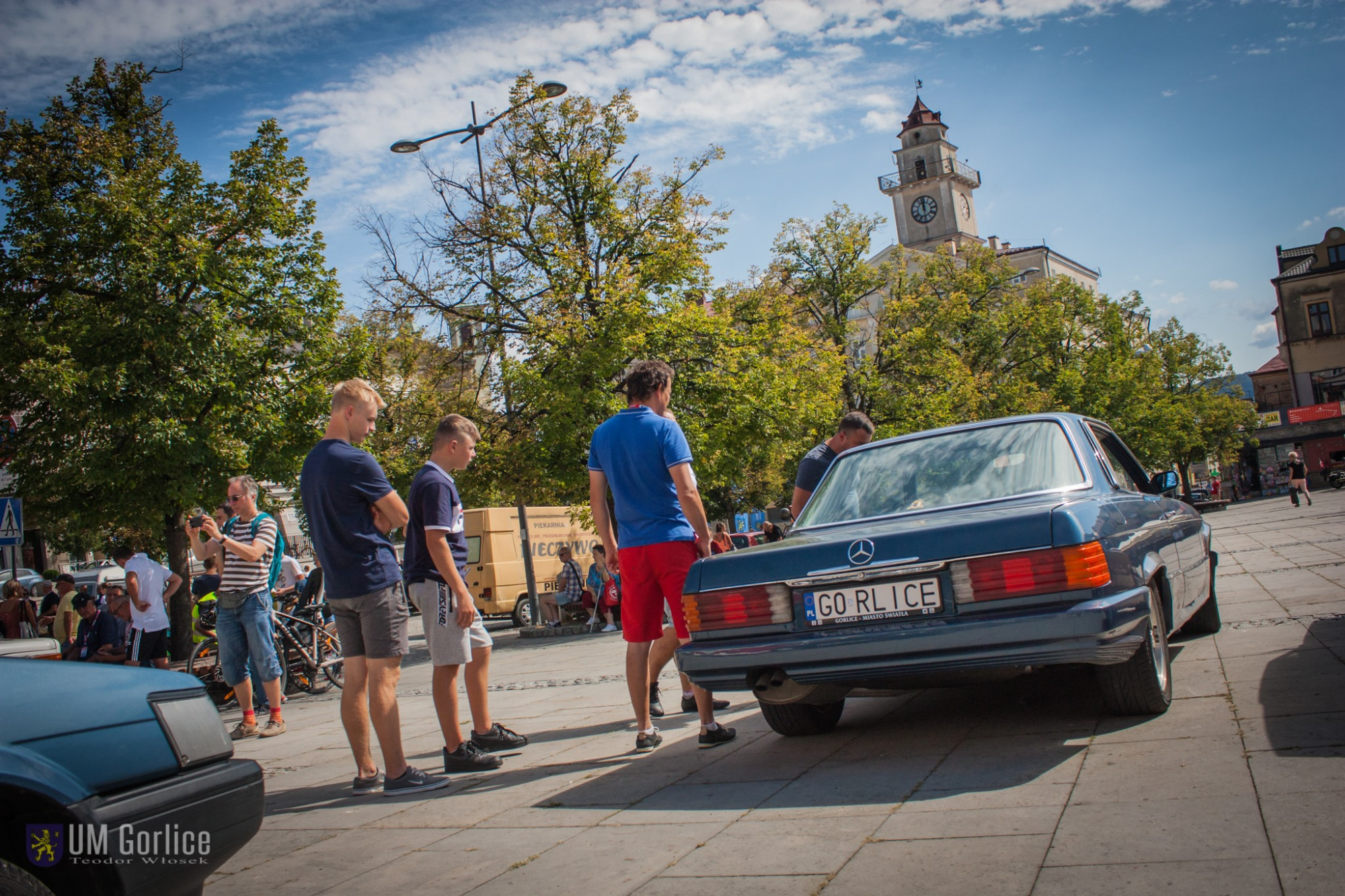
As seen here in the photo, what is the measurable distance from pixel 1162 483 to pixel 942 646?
3.17 meters

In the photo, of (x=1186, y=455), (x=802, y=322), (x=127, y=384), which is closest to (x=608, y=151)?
(x=127, y=384)

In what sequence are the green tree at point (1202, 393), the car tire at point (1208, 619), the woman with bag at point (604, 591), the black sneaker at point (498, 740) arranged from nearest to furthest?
the black sneaker at point (498, 740) → the car tire at point (1208, 619) → the woman with bag at point (604, 591) → the green tree at point (1202, 393)

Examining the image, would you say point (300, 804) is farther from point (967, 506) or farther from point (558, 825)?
point (967, 506)

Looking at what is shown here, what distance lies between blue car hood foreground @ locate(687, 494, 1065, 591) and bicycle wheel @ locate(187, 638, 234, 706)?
7.17 meters

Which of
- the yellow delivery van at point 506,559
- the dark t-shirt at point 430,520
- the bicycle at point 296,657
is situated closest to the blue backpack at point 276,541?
the bicycle at point 296,657

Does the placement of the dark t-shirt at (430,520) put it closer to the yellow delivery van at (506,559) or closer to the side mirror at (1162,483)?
the side mirror at (1162,483)

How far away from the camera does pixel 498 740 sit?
571 centimetres

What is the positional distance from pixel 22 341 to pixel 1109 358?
47159 mm

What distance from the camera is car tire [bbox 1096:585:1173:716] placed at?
4414 millimetres

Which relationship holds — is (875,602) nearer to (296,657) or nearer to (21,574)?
(296,657)

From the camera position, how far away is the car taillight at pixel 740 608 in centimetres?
441

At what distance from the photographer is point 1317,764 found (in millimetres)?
3479

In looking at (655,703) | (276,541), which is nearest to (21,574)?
(276,541)

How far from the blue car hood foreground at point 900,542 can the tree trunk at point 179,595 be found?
1615 centimetres
